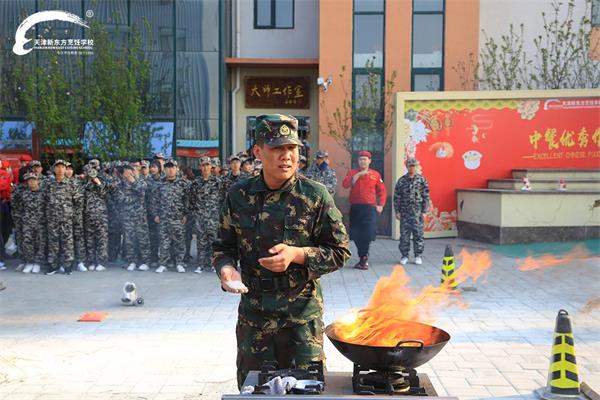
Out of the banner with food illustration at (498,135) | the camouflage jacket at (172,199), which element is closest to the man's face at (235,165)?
the camouflage jacket at (172,199)

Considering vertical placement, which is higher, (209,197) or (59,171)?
(59,171)

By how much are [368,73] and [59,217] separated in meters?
10.2

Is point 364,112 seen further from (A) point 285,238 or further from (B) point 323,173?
(A) point 285,238

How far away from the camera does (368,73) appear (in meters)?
17.8

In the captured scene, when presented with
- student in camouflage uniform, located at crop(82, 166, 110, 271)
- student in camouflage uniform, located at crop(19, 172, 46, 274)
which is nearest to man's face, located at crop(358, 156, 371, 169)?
student in camouflage uniform, located at crop(82, 166, 110, 271)

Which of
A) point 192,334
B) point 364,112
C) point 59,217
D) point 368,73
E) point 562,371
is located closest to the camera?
Answer: point 562,371

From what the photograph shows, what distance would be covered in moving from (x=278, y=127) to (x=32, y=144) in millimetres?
17512

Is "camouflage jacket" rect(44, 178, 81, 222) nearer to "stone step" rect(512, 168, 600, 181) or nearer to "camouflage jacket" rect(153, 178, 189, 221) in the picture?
"camouflage jacket" rect(153, 178, 189, 221)

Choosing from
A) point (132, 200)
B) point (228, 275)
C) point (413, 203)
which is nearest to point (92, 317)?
point (132, 200)

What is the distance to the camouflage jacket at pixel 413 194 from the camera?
37.8 ft

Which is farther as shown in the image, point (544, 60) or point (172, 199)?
point (544, 60)

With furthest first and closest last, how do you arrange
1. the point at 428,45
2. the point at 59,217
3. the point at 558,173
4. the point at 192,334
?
the point at 428,45 < the point at 558,173 < the point at 59,217 < the point at 192,334

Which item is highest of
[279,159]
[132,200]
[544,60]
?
[544,60]

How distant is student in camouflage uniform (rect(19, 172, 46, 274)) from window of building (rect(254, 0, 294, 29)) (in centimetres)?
1089
